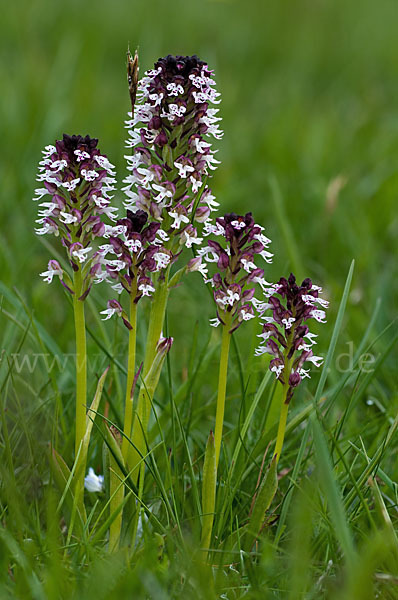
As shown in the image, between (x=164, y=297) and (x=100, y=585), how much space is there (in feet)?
2.67

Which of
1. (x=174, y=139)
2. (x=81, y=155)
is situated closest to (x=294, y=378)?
(x=174, y=139)

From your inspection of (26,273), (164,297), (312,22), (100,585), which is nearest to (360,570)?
(100,585)

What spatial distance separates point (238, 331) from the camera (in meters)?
3.77

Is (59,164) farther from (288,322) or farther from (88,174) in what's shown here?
(288,322)

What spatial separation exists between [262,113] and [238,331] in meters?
3.82

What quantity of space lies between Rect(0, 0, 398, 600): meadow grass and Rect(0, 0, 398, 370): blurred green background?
2 centimetres

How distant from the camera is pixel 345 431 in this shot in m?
2.85

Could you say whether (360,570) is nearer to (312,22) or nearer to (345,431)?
(345,431)

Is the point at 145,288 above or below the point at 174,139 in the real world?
below

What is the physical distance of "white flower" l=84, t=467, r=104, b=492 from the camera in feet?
7.83

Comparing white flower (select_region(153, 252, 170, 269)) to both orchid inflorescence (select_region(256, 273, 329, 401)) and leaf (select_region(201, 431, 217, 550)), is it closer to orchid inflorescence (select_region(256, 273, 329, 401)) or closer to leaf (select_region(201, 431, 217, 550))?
orchid inflorescence (select_region(256, 273, 329, 401))

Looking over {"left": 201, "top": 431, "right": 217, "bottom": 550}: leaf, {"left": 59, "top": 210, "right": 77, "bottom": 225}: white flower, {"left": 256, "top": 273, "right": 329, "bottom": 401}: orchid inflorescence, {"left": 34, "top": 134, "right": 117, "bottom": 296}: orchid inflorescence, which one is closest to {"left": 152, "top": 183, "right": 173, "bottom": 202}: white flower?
{"left": 34, "top": 134, "right": 117, "bottom": 296}: orchid inflorescence

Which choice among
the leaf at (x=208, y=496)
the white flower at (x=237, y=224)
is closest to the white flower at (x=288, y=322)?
the white flower at (x=237, y=224)

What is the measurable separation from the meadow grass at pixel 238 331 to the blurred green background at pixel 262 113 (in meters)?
0.02
